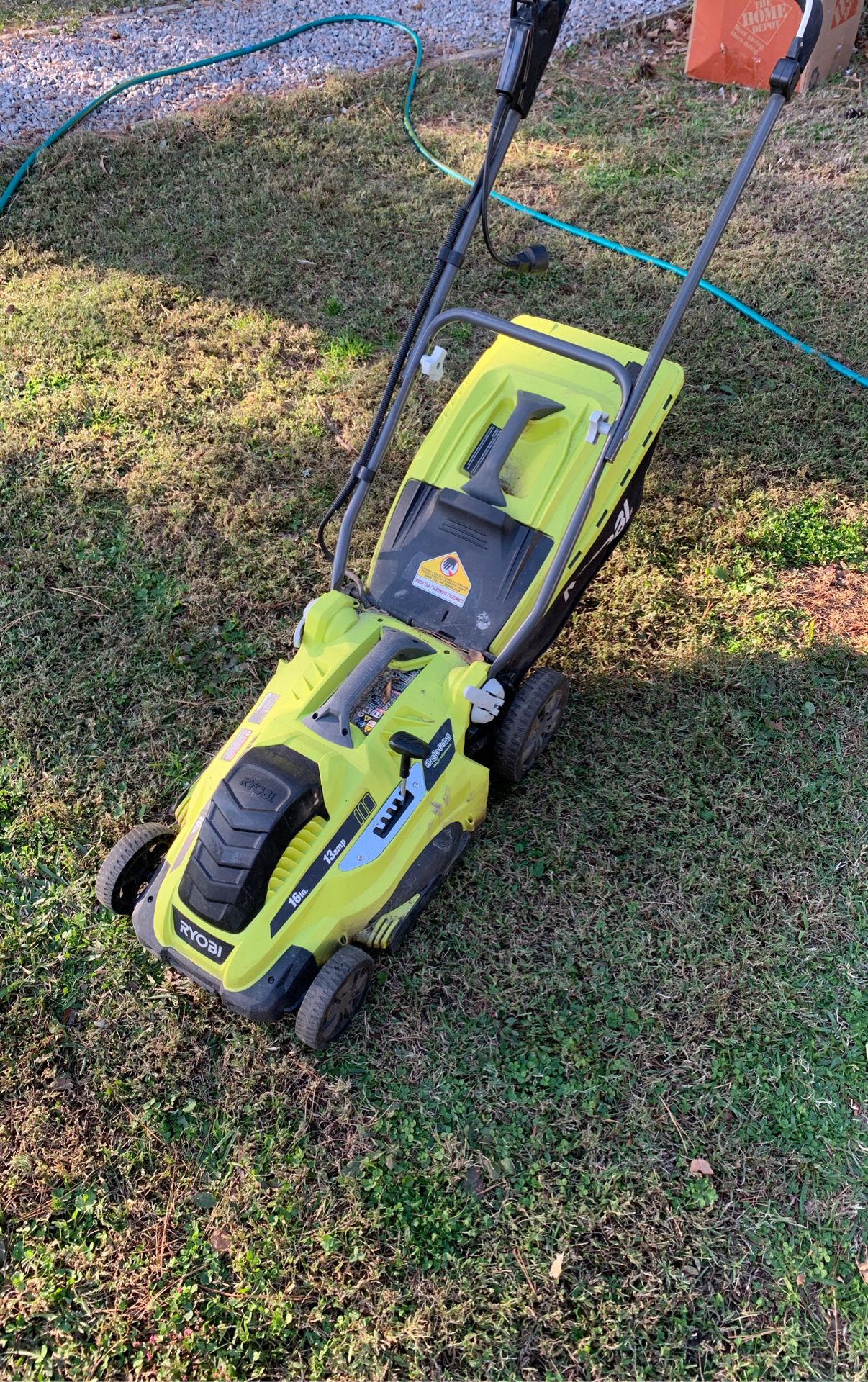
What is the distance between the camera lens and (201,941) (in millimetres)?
2426

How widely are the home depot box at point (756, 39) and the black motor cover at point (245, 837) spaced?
5.34 meters

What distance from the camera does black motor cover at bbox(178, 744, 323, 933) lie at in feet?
7.68

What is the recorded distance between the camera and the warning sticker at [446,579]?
310cm

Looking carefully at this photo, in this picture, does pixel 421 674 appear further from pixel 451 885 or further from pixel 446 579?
pixel 451 885

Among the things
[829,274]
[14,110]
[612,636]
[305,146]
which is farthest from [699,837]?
[14,110]

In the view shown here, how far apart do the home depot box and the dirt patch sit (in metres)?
3.51

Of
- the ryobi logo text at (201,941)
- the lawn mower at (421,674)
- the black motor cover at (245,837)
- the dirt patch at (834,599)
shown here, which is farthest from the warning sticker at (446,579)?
the dirt patch at (834,599)

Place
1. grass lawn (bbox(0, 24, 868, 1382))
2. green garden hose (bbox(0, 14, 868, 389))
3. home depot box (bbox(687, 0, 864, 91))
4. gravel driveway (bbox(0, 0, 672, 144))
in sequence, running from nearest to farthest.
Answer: grass lawn (bbox(0, 24, 868, 1382))
green garden hose (bbox(0, 14, 868, 389))
home depot box (bbox(687, 0, 864, 91))
gravel driveway (bbox(0, 0, 672, 144))

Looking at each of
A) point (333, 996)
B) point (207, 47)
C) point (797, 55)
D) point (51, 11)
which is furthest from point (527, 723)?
point (51, 11)

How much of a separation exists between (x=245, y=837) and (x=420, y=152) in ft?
15.9

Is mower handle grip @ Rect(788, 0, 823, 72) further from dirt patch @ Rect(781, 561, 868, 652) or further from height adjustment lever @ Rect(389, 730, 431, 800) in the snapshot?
height adjustment lever @ Rect(389, 730, 431, 800)

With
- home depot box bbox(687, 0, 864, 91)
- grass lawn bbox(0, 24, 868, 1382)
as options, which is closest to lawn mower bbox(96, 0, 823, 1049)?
grass lawn bbox(0, 24, 868, 1382)

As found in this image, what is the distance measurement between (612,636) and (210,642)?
57.3 inches

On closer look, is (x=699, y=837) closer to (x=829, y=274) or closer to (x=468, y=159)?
(x=829, y=274)
